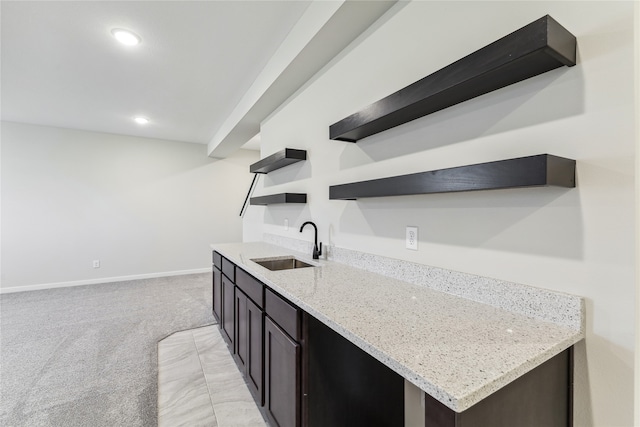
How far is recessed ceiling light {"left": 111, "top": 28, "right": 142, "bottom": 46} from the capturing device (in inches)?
86.9

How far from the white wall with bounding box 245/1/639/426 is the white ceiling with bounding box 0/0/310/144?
1.00m

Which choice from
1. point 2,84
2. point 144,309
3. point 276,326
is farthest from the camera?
point 144,309

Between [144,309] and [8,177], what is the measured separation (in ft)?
10.1

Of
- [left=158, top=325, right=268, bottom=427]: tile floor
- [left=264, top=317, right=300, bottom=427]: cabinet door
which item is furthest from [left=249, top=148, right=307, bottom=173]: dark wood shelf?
[left=158, top=325, right=268, bottom=427]: tile floor

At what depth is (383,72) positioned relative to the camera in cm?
177

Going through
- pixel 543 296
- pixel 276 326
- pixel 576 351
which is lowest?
pixel 276 326

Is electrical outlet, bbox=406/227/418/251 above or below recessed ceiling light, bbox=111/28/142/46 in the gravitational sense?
below

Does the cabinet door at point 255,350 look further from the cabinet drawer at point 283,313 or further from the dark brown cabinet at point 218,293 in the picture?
the dark brown cabinet at point 218,293

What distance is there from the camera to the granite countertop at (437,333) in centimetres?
71

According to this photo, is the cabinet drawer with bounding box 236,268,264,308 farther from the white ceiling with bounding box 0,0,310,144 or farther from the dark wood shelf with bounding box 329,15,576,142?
the white ceiling with bounding box 0,0,310,144

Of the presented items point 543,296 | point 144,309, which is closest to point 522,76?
point 543,296

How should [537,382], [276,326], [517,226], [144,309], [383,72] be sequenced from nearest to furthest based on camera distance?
[537,382] → [517,226] → [276,326] → [383,72] → [144,309]

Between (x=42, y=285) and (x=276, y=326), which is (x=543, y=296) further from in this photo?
(x=42, y=285)

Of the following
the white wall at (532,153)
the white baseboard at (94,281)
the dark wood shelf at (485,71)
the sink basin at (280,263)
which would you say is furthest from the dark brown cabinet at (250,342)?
the white baseboard at (94,281)
